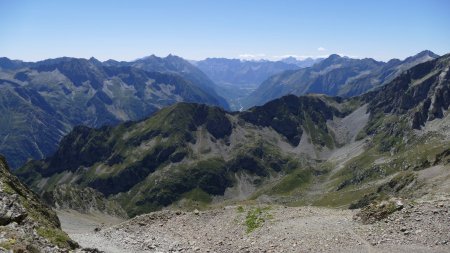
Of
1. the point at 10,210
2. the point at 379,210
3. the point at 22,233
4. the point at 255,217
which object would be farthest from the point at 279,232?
the point at 10,210

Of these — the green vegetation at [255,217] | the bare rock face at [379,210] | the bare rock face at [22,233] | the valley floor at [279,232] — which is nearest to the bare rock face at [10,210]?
the bare rock face at [22,233]

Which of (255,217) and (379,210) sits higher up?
(379,210)

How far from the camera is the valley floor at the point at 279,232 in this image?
32812mm

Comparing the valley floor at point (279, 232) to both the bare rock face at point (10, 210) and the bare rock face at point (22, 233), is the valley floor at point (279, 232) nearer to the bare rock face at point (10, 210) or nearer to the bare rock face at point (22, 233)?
the bare rock face at point (22, 233)

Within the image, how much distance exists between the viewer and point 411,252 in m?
30.5

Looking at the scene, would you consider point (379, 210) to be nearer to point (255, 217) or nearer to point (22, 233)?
point (255, 217)

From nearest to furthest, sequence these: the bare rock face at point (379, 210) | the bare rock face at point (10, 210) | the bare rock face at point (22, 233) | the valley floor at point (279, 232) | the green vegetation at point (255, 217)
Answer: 1. the bare rock face at point (22, 233)
2. the bare rock face at point (10, 210)
3. the valley floor at point (279, 232)
4. the bare rock face at point (379, 210)
5. the green vegetation at point (255, 217)

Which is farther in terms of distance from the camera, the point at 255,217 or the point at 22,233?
the point at 255,217

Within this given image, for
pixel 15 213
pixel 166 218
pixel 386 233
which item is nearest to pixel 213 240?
pixel 166 218

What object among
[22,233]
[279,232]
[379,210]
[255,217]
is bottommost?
[255,217]

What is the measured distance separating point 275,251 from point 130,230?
2053cm

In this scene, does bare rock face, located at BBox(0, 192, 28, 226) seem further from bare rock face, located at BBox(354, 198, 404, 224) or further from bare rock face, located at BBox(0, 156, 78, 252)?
bare rock face, located at BBox(354, 198, 404, 224)

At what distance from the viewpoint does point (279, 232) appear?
38781mm

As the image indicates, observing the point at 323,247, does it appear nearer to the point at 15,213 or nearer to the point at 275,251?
the point at 275,251
